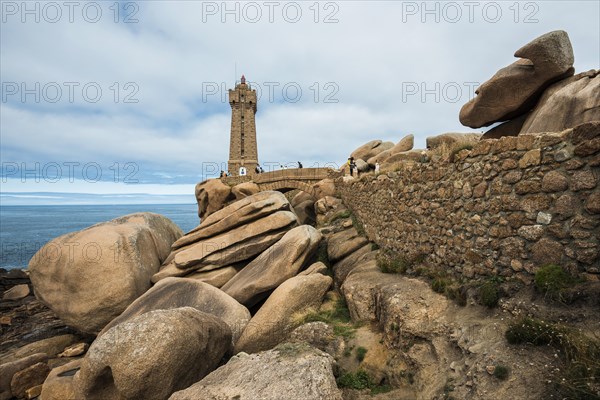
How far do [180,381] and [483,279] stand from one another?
6709mm

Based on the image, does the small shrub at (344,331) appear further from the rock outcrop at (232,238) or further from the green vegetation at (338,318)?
the rock outcrop at (232,238)

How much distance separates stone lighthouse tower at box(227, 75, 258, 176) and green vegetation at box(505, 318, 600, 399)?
157 feet

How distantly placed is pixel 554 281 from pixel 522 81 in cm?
611

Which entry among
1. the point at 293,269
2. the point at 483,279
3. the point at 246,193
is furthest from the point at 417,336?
the point at 246,193

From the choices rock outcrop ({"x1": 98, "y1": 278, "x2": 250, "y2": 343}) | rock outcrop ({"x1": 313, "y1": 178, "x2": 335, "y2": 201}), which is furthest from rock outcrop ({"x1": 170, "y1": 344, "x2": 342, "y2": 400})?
rock outcrop ({"x1": 313, "y1": 178, "x2": 335, "y2": 201})

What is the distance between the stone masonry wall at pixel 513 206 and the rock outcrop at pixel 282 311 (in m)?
3.49

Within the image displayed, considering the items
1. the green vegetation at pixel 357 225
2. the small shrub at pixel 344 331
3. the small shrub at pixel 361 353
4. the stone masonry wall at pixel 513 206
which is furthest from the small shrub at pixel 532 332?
the green vegetation at pixel 357 225

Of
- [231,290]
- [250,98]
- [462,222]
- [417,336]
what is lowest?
[231,290]

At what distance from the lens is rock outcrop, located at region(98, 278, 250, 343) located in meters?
9.56

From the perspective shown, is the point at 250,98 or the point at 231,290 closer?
the point at 231,290

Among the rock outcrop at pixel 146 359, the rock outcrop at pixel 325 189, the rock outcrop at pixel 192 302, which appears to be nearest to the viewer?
the rock outcrop at pixel 146 359

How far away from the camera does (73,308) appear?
12.3 m

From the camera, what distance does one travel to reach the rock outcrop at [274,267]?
1098cm

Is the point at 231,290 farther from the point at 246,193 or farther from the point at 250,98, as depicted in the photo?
the point at 250,98
